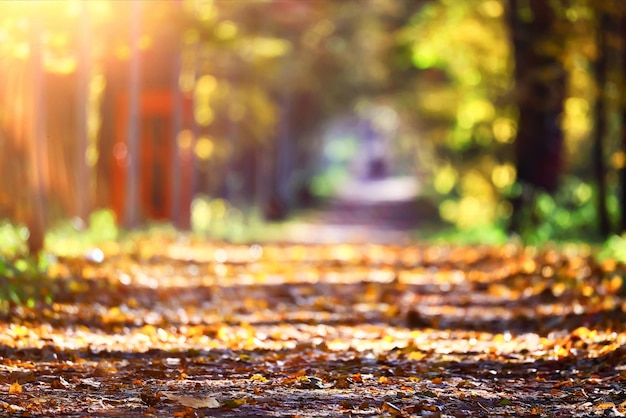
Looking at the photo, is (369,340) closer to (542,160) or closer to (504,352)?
(504,352)

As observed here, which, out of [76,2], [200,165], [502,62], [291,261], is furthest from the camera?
[200,165]

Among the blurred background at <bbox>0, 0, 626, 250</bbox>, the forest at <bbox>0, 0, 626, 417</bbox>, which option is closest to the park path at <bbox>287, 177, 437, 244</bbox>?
the forest at <bbox>0, 0, 626, 417</bbox>

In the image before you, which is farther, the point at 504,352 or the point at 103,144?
the point at 103,144

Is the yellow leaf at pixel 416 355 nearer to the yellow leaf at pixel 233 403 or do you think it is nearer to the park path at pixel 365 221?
the yellow leaf at pixel 233 403

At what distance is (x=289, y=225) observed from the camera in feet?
136

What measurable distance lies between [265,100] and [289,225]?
4949mm

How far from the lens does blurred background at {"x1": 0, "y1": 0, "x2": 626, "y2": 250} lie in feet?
64.6

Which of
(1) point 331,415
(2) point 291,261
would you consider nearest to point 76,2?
(2) point 291,261

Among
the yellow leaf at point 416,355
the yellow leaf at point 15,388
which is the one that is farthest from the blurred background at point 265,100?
the yellow leaf at point 15,388

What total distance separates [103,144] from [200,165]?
14673 mm

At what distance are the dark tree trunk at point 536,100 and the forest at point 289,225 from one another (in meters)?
0.06

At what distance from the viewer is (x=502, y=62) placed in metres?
28.9

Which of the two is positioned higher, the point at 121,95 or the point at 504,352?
the point at 121,95

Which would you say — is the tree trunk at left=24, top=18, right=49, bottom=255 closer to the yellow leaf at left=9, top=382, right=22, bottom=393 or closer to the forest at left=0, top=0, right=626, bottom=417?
the forest at left=0, top=0, right=626, bottom=417
